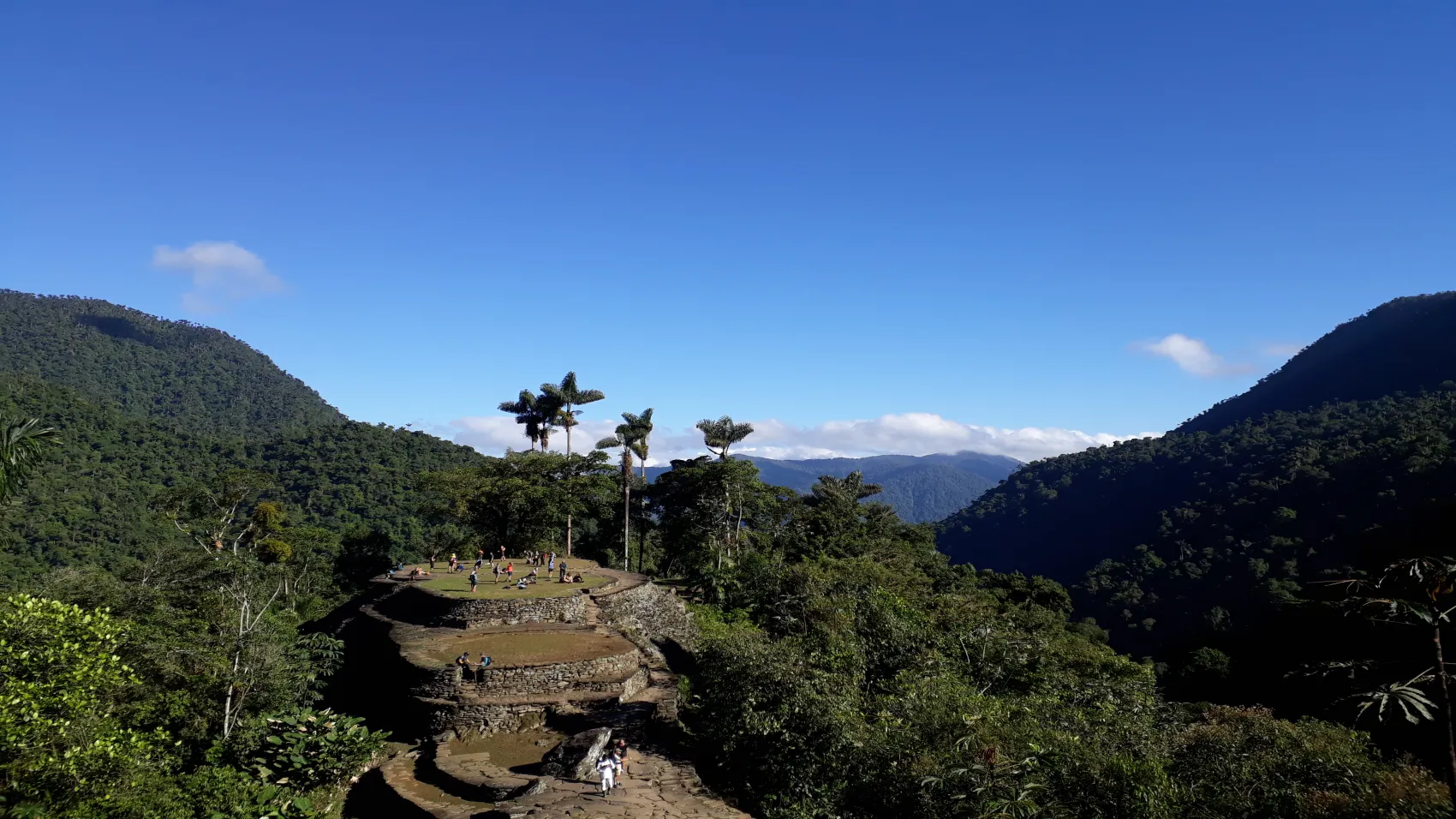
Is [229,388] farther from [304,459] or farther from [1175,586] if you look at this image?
[1175,586]

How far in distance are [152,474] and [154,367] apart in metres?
85.2

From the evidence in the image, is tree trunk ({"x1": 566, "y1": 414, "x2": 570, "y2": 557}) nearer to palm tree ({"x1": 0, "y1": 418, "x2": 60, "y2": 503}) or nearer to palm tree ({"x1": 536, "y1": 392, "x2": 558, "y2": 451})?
palm tree ({"x1": 536, "y1": 392, "x2": 558, "y2": 451})

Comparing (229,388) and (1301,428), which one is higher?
(229,388)

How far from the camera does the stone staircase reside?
54.6 ft

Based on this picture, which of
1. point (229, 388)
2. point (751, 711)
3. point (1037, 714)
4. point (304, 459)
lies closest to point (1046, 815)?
point (1037, 714)

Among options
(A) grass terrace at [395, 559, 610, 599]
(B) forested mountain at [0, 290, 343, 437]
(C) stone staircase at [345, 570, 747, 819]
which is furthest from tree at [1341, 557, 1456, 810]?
(B) forested mountain at [0, 290, 343, 437]

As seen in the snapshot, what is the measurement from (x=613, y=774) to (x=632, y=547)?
142ft

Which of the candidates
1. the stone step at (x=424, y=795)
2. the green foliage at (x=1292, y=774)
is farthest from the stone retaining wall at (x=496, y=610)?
the green foliage at (x=1292, y=774)

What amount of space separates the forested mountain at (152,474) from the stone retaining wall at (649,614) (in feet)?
129

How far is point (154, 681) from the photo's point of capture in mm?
20281

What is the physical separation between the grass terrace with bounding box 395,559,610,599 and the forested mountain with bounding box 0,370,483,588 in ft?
107

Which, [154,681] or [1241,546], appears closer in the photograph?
[154,681]

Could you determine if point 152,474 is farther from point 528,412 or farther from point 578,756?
point 578,756

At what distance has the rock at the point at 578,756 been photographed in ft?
58.3
